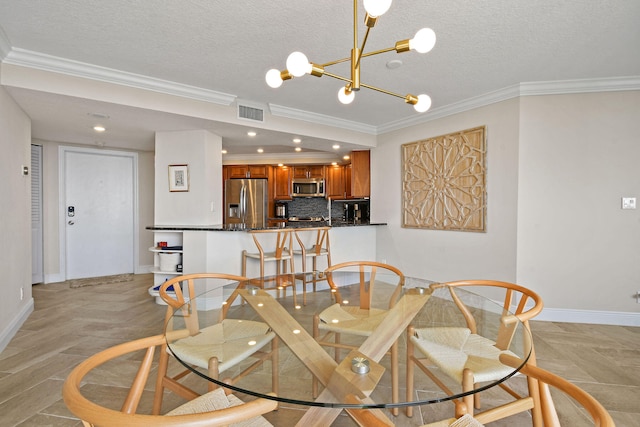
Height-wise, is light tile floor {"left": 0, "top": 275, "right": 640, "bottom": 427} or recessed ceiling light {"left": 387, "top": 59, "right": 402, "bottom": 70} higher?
recessed ceiling light {"left": 387, "top": 59, "right": 402, "bottom": 70}

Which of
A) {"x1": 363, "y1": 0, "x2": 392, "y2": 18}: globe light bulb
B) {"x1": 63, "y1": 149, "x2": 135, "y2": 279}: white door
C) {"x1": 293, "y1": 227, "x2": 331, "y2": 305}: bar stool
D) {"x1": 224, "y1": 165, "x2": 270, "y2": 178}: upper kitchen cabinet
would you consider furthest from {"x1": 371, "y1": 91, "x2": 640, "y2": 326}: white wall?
{"x1": 63, "y1": 149, "x2": 135, "y2": 279}: white door

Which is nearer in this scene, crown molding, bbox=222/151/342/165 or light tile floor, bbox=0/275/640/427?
light tile floor, bbox=0/275/640/427

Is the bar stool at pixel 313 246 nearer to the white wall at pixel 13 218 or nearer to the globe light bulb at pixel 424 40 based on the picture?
the globe light bulb at pixel 424 40

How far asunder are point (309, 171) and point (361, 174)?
173 centimetres

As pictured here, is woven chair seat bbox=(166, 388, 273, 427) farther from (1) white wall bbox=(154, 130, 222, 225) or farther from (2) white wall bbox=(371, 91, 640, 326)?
(2) white wall bbox=(371, 91, 640, 326)

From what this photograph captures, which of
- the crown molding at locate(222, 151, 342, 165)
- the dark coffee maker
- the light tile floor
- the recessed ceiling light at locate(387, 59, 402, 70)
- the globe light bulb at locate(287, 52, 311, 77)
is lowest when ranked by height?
the light tile floor

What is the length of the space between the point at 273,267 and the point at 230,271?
1.75ft

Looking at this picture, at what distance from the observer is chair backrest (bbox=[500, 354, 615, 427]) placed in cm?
69

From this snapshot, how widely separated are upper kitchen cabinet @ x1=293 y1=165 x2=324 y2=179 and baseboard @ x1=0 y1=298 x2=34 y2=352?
4.50m

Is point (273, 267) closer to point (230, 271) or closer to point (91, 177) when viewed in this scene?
point (230, 271)

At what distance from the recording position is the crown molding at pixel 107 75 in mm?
2457

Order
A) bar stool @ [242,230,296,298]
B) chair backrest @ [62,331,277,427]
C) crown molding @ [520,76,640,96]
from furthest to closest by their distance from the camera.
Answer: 1. bar stool @ [242,230,296,298]
2. crown molding @ [520,76,640,96]
3. chair backrest @ [62,331,277,427]

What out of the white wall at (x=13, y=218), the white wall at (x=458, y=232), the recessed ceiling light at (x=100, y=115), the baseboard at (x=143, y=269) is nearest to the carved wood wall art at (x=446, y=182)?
the white wall at (x=458, y=232)

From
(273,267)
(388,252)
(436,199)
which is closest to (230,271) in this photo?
(273,267)
